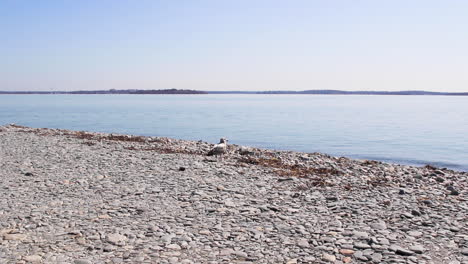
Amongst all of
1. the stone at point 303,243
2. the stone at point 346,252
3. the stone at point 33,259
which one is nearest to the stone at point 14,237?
the stone at point 33,259

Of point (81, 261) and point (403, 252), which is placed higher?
point (403, 252)

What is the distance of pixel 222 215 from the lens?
9.94m

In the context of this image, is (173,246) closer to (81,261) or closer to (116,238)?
(116,238)

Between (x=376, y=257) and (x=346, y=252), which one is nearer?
(x=376, y=257)

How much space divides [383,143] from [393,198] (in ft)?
85.4

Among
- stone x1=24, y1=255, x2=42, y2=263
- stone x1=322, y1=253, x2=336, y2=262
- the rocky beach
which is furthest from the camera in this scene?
the rocky beach

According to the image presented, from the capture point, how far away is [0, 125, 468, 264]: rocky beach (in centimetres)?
762

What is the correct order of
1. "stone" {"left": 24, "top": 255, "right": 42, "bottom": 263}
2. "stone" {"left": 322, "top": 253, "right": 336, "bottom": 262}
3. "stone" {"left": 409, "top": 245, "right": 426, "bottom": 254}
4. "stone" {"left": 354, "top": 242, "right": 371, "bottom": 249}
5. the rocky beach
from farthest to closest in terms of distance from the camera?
"stone" {"left": 354, "top": 242, "right": 371, "bottom": 249} < "stone" {"left": 409, "top": 245, "right": 426, "bottom": 254} < the rocky beach < "stone" {"left": 322, "top": 253, "right": 336, "bottom": 262} < "stone" {"left": 24, "top": 255, "right": 42, "bottom": 263}

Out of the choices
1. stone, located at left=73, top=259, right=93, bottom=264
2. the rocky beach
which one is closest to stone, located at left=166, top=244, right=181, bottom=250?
the rocky beach

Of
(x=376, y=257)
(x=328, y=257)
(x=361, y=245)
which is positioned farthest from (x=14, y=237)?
(x=376, y=257)

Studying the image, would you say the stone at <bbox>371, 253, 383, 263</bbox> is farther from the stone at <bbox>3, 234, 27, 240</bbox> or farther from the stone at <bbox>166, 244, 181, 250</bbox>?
the stone at <bbox>3, 234, 27, 240</bbox>

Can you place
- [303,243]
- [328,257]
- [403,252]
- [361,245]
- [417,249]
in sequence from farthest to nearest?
[303,243] → [361,245] → [417,249] → [403,252] → [328,257]

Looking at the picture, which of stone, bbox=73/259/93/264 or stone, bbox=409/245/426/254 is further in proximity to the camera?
stone, bbox=409/245/426/254

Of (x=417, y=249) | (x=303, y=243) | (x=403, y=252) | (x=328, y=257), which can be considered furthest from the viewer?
(x=303, y=243)
